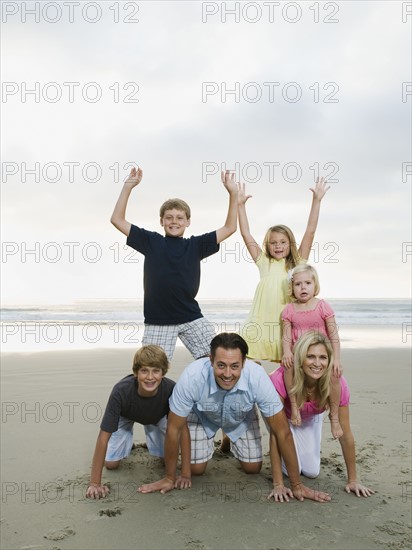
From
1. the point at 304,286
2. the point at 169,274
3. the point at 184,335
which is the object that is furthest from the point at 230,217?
the point at 184,335

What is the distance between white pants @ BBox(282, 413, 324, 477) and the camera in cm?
380

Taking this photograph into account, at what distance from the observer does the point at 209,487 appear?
363 cm

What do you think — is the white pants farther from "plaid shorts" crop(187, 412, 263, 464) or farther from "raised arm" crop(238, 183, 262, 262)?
"raised arm" crop(238, 183, 262, 262)

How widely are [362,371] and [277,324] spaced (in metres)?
4.80

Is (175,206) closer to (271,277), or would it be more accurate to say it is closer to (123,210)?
(123,210)

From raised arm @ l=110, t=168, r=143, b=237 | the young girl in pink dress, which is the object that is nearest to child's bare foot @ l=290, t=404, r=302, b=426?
the young girl in pink dress

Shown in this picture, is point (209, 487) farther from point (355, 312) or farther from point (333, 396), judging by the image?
point (355, 312)

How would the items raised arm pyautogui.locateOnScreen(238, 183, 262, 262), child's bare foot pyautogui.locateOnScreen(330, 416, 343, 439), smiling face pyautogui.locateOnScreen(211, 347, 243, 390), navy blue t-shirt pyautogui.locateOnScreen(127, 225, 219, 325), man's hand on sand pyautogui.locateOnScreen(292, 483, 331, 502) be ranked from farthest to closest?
raised arm pyautogui.locateOnScreen(238, 183, 262, 262)
navy blue t-shirt pyautogui.locateOnScreen(127, 225, 219, 325)
child's bare foot pyautogui.locateOnScreen(330, 416, 343, 439)
man's hand on sand pyautogui.locateOnScreen(292, 483, 331, 502)
smiling face pyautogui.locateOnScreen(211, 347, 243, 390)

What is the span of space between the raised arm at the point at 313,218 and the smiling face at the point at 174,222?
0.99 m

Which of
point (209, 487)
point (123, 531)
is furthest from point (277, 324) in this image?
point (123, 531)

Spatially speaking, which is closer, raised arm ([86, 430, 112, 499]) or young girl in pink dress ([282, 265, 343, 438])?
raised arm ([86, 430, 112, 499])

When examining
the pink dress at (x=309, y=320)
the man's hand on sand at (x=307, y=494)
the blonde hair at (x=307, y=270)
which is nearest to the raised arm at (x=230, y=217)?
the blonde hair at (x=307, y=270)

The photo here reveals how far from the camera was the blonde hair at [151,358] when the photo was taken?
11.6 ft

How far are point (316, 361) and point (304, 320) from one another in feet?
1.17
